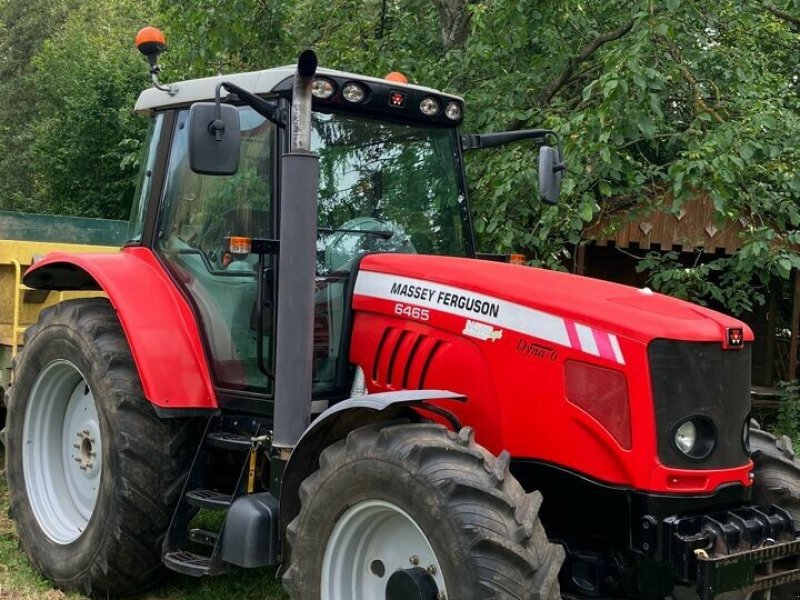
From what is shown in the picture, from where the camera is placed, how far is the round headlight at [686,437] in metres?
3.28

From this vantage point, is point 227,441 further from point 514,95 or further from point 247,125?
point 514,95

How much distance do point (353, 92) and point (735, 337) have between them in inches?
74.7

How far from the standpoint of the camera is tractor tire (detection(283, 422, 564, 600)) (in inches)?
115

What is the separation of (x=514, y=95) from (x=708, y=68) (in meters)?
1.57

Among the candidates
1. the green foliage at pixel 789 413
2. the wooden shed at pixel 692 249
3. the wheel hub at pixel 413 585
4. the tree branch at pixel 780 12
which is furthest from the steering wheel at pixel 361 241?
the green foliage at pixel 789 413

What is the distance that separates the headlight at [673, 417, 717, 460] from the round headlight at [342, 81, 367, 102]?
6.42 feet

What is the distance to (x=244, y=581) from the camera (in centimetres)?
471

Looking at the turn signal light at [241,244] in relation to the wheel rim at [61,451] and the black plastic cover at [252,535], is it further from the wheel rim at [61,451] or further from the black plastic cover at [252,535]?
the wheel rim at [61,451]

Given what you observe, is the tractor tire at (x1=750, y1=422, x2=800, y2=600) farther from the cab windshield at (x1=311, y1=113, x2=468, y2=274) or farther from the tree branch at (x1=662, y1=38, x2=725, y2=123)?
the tree branch at (x1=662, y1=38, x2=725, y2=123)

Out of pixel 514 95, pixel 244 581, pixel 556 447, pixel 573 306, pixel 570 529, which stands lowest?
pixel 244 581

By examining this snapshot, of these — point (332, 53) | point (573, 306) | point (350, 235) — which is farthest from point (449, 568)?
point (332, 53)

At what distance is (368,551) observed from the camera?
3.44 m

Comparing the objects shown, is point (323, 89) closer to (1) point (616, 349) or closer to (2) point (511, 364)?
(2) point (511, 364)

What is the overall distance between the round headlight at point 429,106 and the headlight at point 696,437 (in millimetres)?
1946
